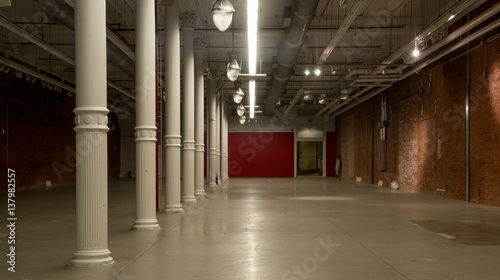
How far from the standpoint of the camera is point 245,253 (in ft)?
21.3

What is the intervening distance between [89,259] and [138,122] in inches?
148

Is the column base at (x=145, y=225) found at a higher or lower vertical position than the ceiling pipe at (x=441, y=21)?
lower

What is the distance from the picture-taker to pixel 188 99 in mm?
13586

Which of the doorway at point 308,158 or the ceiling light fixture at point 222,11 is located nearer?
the ceiling light fixture at point 222,11

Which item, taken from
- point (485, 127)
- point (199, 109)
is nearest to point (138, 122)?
point (199, 109)

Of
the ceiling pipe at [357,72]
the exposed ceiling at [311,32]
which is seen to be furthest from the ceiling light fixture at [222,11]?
the ceiling pipe at [357,72]

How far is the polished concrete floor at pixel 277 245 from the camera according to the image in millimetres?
5387

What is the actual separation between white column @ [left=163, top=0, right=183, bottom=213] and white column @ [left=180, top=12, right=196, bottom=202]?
1932 millimetres

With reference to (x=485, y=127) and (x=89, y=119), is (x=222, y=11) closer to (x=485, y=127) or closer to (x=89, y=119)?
(x=89, y=119)

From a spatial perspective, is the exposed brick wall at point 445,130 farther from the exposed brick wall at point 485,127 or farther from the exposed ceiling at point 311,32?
the exposed ceiling at point 311,32

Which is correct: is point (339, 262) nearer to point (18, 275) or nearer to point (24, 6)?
point (18, 275)

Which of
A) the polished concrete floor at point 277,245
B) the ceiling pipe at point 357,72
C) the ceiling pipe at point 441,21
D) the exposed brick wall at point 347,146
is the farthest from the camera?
the exposed brick wall at point 347,146

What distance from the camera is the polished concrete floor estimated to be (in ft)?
17.7

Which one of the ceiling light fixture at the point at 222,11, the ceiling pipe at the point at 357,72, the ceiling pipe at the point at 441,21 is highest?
the ceiling pipe at the point at 441,21
